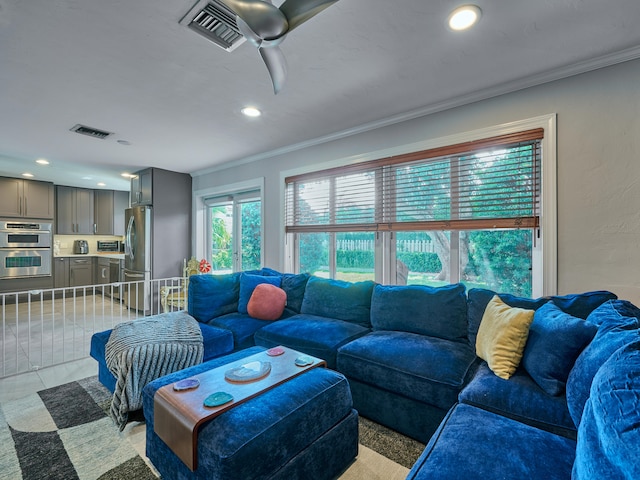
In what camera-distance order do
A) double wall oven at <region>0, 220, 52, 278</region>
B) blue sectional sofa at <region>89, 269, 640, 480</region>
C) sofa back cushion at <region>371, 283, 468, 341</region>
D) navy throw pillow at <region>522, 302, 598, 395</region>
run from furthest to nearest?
double wall oven at <region>0, 220, 52, 278</region>
sofa back cushion at <region>371, 283, 468, 341</region>
navy throw pillow at <region>522, 302, 598, 395</region>
blue sectional sofa at <region>89, 269, 640, 480</region>

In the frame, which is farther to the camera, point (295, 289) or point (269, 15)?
point (295, 289)

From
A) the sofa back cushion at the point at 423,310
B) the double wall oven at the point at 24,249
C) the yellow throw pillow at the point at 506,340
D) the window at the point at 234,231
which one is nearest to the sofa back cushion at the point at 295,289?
the sofa back cushion at the point at 423,310

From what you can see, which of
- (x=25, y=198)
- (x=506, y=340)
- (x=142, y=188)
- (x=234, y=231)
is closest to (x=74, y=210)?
(x=25, y=198)

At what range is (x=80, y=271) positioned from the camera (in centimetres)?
695

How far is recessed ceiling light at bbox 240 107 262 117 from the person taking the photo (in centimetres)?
291

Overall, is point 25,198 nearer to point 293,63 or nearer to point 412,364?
point 293,63

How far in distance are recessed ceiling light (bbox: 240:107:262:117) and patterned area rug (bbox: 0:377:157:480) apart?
2.71 metres

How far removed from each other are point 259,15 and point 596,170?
7.88 feet

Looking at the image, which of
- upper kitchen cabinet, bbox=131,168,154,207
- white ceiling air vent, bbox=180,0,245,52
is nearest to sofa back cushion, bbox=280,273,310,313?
white ceiling air vent, bbox=180,0,245,52

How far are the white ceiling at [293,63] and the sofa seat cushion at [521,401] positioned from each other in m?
2.00

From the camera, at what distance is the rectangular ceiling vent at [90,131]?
330 centimetres

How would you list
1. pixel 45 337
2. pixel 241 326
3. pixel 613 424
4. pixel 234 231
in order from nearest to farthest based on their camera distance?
1. pixel 613 424
2. pixel 241 326
3. pixel 45 337
4. pixel 234 231

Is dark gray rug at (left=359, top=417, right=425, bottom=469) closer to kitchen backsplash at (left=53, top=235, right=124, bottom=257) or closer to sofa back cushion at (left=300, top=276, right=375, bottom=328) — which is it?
sofa back cushion at (left=300, top=276, right=375, bottom=328)

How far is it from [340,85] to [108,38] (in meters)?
1.58
